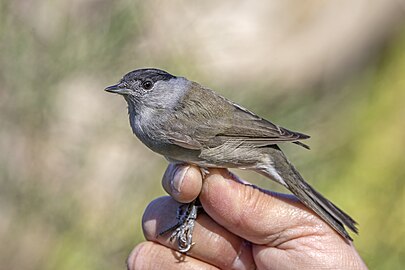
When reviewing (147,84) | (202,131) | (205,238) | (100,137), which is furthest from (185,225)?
(100,137)

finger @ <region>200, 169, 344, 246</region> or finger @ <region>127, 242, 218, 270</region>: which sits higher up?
finger @ <region>200, 169, 344, 246</region>

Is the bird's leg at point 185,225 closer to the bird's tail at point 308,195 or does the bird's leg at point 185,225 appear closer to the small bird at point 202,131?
Result: the small bird at point 202,131

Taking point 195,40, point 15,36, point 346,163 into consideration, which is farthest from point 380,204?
point 15,36

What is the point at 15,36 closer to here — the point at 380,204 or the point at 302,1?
the point at 380,204

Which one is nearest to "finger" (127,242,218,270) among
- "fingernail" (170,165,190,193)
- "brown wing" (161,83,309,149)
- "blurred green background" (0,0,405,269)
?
"fingernail" (170,165,190,193)

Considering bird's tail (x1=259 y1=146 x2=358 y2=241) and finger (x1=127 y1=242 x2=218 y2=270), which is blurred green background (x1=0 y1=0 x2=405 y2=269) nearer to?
finger (x1=127 y1=242 x2=218 y2=270)

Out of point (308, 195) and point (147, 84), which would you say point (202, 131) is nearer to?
point (147, 84)

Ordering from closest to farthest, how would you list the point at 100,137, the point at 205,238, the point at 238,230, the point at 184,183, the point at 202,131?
the point at 184,183 → the point at 238,230 → the point at 205,238 → the point at 202,131 → the point at 100,137
